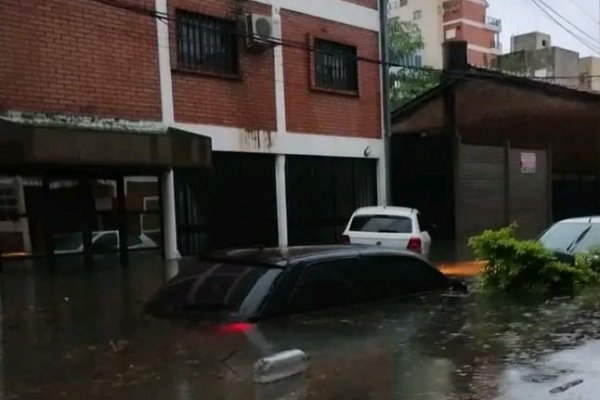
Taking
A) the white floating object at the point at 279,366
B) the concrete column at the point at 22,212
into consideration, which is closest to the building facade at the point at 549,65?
the concrete column at the point at 22,212

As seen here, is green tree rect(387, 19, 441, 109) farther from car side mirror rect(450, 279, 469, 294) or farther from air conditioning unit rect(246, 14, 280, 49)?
car side mirror rect(450, 279, 469, 294)

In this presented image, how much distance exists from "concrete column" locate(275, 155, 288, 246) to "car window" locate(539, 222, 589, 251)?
646 centimetres

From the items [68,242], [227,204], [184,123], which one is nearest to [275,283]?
[68,242]

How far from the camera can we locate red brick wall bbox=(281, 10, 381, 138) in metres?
17.8

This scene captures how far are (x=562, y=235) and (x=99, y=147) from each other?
7.96 m

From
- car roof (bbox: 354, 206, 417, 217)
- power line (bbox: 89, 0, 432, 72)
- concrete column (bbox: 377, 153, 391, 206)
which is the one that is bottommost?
car roof (bbox: 354, 206, 417, 217)

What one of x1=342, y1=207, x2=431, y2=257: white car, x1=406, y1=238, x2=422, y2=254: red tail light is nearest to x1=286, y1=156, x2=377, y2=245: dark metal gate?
x1=342, y1=207, x2=431, y2=257: white car

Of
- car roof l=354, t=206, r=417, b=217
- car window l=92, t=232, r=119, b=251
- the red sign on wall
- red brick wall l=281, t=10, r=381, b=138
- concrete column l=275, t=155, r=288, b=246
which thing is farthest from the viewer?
the red sign on wall

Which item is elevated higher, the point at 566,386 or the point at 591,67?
the point at 591,67

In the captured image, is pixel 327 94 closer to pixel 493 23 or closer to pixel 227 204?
pixel 227 204

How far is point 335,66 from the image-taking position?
1922 centimetres

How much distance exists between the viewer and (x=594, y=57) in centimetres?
4625

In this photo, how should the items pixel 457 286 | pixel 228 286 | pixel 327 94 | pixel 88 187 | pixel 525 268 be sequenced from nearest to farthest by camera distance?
pixel 228 286, pixel 457 286, pixel 525 268, pixel 88 187, pixel 327 94

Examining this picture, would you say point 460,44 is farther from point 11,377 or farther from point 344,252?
point 11,377
